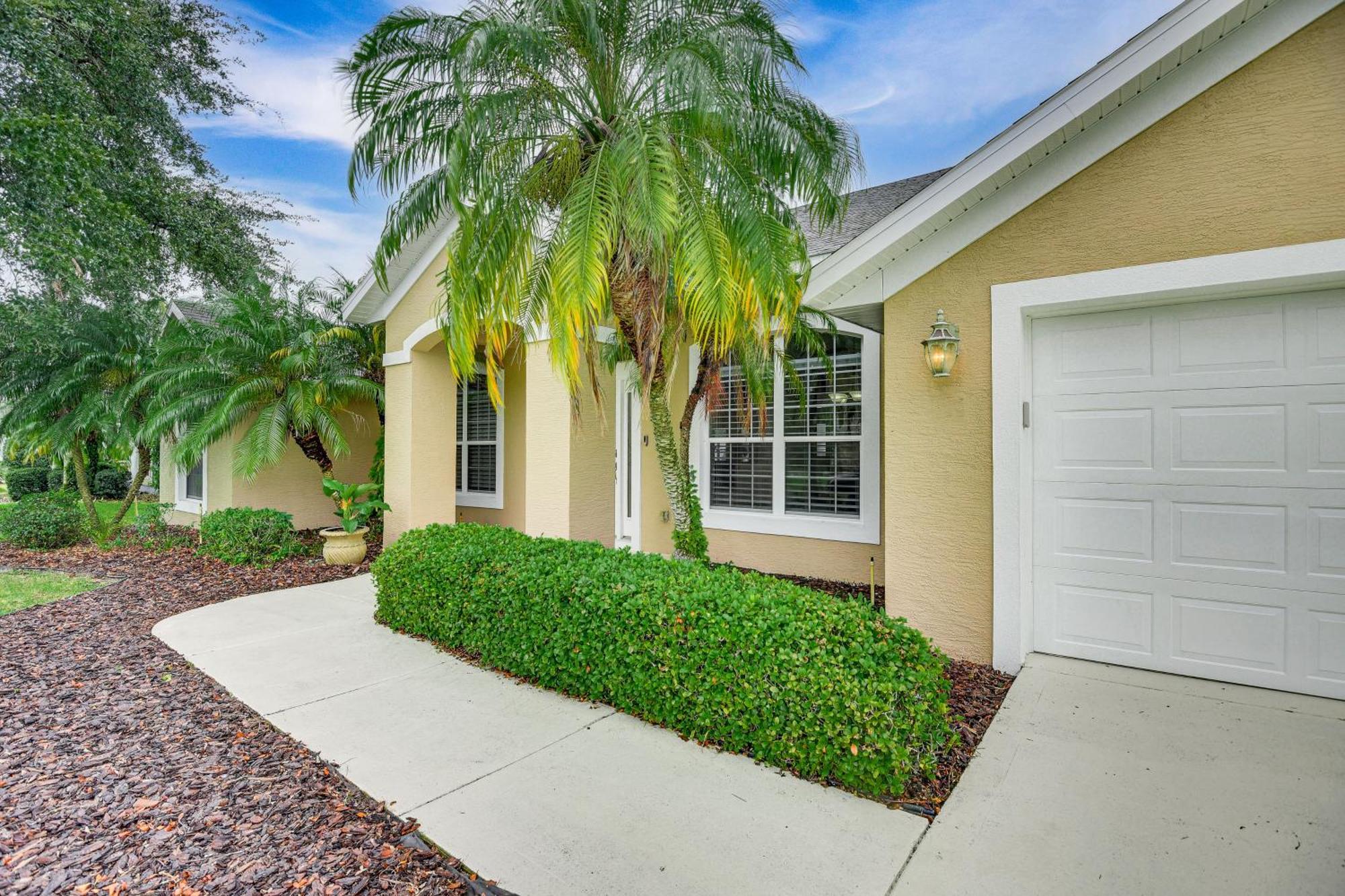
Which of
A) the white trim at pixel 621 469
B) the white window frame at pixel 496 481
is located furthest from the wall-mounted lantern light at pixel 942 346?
the white window frame at pixel 496 481

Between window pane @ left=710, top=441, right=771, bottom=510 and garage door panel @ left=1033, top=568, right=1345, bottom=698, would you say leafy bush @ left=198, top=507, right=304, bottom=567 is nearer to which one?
window pane @ left=710, top=441, right=771, bottom=510

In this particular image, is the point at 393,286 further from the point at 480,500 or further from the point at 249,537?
the point at 249,537

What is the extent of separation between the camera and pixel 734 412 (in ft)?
26.7

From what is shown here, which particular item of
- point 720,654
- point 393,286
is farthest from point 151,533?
point 720,654

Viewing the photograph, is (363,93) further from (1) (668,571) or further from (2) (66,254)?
(2) (66,254)

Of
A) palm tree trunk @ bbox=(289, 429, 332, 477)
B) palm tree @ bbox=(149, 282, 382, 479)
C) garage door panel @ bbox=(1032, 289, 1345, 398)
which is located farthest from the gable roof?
palm tree trunk @ bbox=(289, 429, 332, 477)

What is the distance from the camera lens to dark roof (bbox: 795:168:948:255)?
27.1 feet

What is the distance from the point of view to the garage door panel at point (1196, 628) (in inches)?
154

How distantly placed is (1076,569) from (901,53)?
370 inches

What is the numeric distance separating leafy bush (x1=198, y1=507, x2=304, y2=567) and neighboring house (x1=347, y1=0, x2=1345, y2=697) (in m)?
9.15

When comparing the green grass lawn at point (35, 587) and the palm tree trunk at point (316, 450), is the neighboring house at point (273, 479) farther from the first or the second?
the green grass lawn at point (35, 587)

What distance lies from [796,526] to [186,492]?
14.2 meters

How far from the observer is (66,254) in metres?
8.05

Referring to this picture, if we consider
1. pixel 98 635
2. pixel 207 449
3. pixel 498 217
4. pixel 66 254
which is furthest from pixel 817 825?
pixel 207 449
